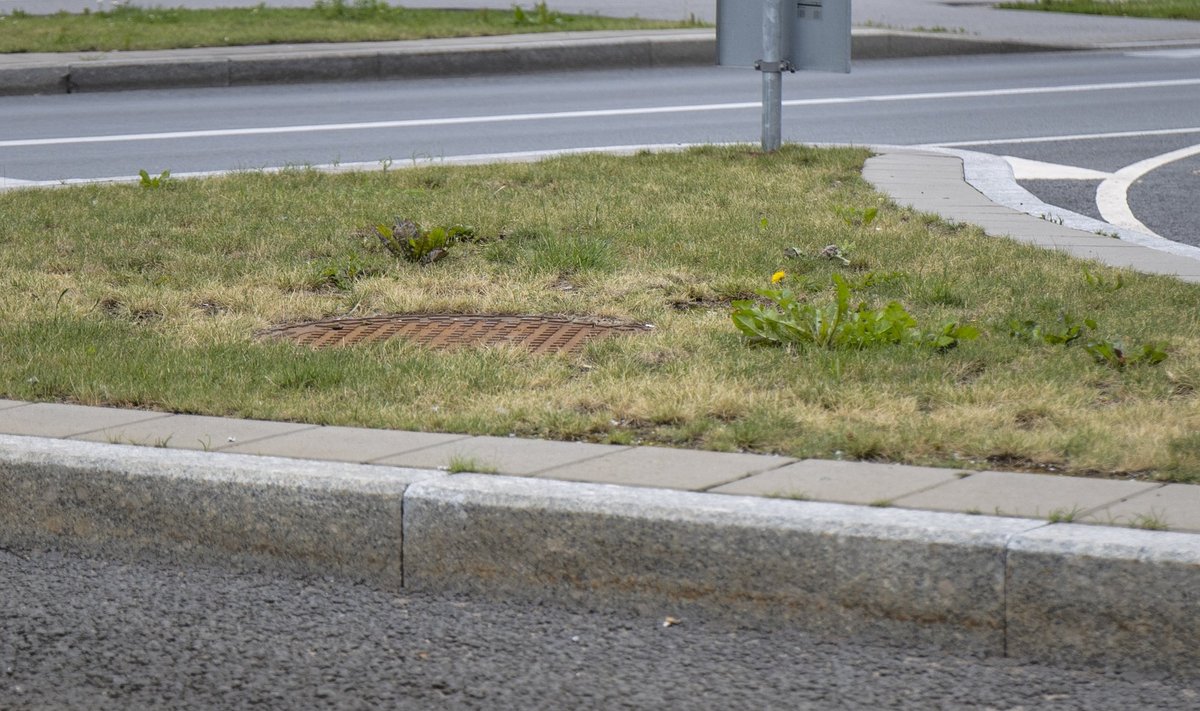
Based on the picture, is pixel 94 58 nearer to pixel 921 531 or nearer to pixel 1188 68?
pixel 1188 68

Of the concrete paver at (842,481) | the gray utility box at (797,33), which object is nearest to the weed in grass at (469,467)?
the concrete paver at (842,481)

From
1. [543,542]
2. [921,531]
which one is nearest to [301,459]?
[543,542]

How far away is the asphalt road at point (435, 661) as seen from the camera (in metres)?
3.22

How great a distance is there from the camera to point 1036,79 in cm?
1515

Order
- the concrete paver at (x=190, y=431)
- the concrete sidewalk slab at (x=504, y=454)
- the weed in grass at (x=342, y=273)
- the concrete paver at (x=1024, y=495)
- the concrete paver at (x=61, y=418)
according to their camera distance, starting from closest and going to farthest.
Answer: the concrete paver at (x=1024, y=495)
the concrete sidewalk slab at (x=504, y=454)
the concrete paver at (x=190, y=431)
the concrete paver at (x=61, y=418)
the weed in grass at (x=342, y=273)

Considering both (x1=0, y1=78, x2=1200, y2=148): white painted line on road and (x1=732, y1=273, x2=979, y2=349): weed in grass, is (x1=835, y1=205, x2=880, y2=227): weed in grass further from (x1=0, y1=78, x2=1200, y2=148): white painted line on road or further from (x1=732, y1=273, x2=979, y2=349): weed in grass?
(x1=0, y1=78, x2=1200, y2=148): white painted line on road

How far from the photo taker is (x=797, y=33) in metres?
9.37

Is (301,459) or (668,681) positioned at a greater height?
(301,459)

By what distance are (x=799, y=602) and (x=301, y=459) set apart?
4.22 ft

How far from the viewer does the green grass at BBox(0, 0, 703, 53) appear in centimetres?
1577

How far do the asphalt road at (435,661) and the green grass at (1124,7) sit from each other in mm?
19013

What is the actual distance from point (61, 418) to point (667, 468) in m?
1.71

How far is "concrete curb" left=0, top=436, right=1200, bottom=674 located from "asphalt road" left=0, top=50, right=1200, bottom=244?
192 inches

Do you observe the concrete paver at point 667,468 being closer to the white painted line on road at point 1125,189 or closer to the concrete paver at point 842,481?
the concrete paver at point 842,481
